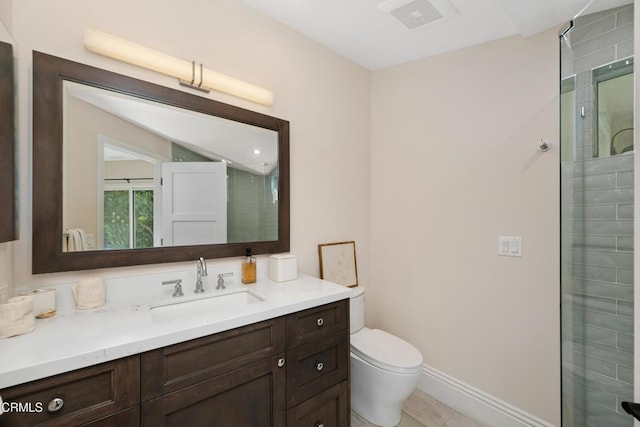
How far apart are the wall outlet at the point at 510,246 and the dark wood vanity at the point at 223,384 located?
1.13m

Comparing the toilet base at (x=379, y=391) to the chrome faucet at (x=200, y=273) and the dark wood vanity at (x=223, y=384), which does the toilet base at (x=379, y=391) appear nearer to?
the dark wood vanity at (x=223, y=384)

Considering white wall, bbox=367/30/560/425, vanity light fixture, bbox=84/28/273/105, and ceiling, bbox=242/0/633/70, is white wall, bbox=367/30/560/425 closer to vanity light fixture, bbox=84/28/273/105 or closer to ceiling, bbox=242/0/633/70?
ceiling, bbox=242/0/633/70

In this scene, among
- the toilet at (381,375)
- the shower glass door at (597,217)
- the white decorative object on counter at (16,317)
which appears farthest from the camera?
the toilet at (381,375)

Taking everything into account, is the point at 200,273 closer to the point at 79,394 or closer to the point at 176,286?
the point at 176,286

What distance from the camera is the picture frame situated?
219 cm

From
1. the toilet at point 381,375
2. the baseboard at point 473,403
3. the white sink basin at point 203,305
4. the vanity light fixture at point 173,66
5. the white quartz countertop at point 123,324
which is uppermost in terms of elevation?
the vanity light fixture at point 173,66

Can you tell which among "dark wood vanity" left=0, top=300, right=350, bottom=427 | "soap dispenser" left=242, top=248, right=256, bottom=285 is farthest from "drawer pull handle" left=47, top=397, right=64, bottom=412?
"soap dispenser" left=242, top=248, right=256, bottom=285

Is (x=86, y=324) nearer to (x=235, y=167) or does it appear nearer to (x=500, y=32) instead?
(x=235, y=167)

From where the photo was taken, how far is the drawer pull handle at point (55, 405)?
81 cm

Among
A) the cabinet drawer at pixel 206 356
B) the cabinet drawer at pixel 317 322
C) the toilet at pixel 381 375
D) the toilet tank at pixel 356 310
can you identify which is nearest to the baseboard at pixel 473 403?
the toilet at pixel 381 375

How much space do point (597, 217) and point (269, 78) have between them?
1.86 m

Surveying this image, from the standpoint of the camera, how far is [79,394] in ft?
2.81

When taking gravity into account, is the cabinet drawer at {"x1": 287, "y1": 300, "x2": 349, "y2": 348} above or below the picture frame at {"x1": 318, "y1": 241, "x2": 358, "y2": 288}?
below

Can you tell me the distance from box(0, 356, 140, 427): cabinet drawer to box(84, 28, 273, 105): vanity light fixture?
127cm
